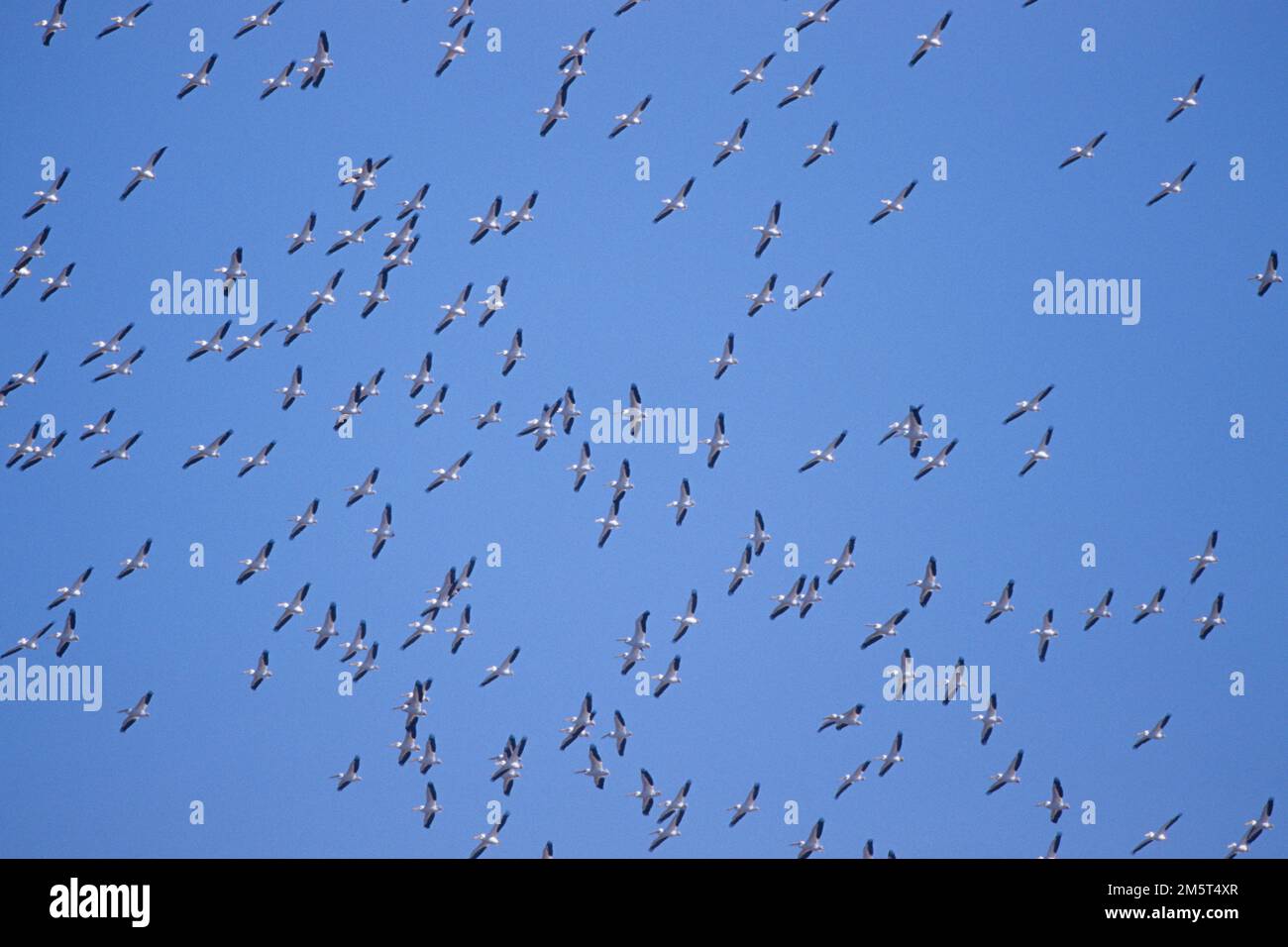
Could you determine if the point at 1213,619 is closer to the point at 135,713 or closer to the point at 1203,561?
the point at 1203,561

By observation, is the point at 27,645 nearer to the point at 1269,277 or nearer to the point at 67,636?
the point at 67,636

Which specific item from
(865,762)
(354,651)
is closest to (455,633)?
(354,651)

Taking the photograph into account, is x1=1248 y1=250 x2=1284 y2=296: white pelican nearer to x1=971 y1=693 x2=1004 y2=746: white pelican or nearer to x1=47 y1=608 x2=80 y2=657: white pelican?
x1=971 y1=693 x2=1004 y2=746: white pelican

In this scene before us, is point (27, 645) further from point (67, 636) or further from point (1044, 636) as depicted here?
point (1044, 636)

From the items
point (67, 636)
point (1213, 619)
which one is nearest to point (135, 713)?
point (67, 636)

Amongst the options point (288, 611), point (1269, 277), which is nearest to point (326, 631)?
point (288, 611)

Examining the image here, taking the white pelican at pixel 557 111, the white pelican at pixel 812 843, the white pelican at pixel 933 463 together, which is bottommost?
the white pelican at pixel 812 843

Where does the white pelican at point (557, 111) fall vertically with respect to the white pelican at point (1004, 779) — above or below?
above

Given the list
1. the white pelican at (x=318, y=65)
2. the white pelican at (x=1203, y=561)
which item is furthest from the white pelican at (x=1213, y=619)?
the white pelican at (x=318, y=65)

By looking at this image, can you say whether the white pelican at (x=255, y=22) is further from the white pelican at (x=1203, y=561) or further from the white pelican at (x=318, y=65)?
the white pelican at (x=1203, y=561)
